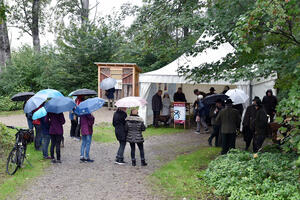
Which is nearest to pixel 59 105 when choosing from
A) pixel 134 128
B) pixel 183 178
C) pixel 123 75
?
pixel 134 128

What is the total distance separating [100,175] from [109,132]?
5.62 m

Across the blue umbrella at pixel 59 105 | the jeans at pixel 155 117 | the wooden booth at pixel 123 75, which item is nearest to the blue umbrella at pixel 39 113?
the blue umbrella at pixel 59 105

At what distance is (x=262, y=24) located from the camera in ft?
22.4

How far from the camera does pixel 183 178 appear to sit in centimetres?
686

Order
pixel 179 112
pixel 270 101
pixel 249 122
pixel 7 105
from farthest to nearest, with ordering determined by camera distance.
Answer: pixel 7 105
pixel 179 112
pixel 270 101
pixel 249 122

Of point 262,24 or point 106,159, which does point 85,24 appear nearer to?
point 106,159

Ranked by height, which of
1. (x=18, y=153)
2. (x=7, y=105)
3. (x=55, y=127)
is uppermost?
(x=7, y=105)

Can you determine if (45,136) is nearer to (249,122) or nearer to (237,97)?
(249,122)

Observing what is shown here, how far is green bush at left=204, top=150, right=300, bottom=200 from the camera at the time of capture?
5.05 m

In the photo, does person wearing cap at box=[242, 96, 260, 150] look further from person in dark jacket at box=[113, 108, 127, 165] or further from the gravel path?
person in dark jacket at box=[113, 108, 127, 165]

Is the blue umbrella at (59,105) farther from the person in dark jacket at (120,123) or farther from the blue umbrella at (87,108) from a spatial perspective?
the person in dark jacket at (120,123)

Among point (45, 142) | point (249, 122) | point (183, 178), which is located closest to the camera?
point (183, 178)

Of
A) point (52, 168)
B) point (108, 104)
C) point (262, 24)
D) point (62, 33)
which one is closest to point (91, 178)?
point (52, 168)

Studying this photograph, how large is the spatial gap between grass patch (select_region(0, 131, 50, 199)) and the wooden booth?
1012 cm
